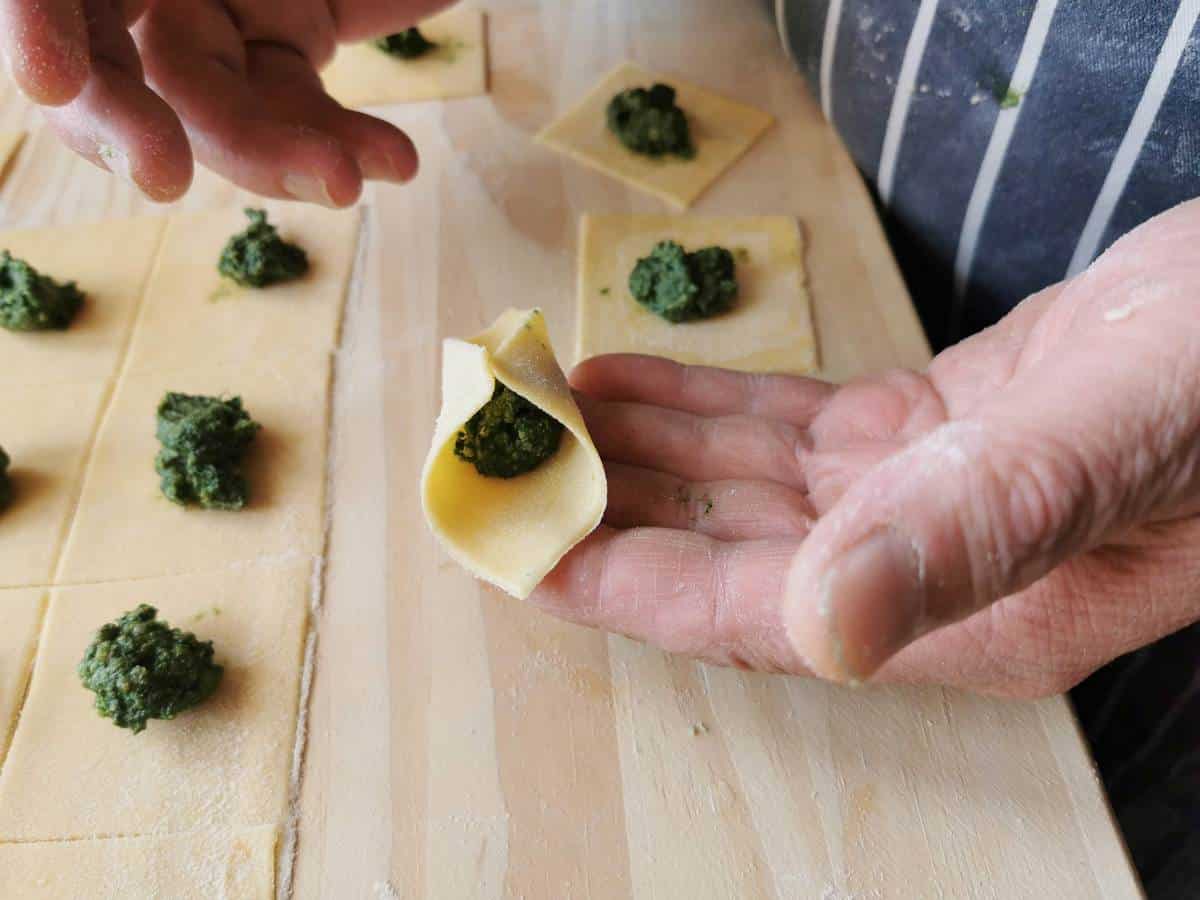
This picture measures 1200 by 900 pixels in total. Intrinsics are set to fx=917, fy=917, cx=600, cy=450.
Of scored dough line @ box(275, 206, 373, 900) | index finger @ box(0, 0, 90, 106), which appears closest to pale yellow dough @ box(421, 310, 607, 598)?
scored dough line @ box(275, 206, 373, 900)

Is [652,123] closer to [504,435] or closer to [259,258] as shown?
[259,258]

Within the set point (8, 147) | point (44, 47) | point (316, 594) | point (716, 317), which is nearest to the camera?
point (44, 47)

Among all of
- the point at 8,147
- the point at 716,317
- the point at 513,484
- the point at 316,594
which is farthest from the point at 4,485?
the point at 716,317

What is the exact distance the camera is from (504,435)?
1.35m

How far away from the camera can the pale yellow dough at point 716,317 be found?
1.76 m


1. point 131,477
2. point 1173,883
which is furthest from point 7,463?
point 1173,883

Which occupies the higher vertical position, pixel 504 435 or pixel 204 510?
pixel 504 435

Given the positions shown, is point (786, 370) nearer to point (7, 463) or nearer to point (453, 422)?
point (453, 422)

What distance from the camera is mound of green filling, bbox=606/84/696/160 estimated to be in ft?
6.74

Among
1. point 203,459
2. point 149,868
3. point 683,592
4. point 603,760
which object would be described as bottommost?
point 149,868

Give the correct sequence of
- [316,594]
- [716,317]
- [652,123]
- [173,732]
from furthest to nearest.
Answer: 1. [652,123]
2. [716,317]
3. [316,594]
4. [173,732]

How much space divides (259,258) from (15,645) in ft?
2.71

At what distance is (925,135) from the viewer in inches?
70.3

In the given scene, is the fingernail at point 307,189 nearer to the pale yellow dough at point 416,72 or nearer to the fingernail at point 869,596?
the pale yellow dough at point 416,72
